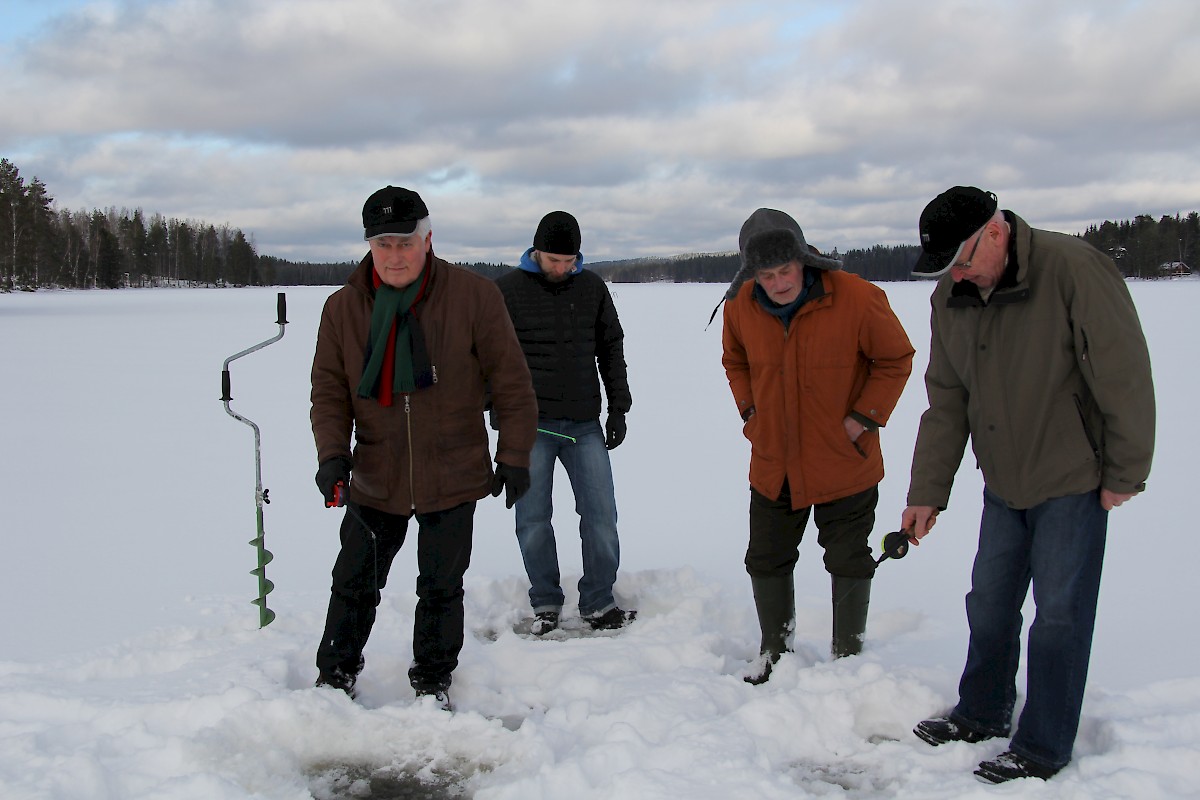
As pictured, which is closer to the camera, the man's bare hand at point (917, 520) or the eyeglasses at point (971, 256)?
the eyeglasses at point (971, 256)

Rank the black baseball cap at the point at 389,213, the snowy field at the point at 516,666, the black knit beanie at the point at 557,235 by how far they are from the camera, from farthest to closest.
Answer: the black knit beanie at the point at 557,235 < the black baseball cap at the point at 389,213 < the snowy field at the point at 516,666

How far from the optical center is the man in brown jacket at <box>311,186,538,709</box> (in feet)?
10.0

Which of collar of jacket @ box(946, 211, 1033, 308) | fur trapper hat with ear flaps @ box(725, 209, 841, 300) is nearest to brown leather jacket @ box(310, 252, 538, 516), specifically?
fur trapper hat with ear flaps @ box(725, 209, 841, 300)

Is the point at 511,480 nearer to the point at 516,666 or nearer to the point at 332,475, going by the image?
the point at 332,475

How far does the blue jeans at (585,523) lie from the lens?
414 cm

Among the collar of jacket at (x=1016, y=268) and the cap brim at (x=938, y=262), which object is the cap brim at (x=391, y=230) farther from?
the collar of jacket at (x=1016, y=268)

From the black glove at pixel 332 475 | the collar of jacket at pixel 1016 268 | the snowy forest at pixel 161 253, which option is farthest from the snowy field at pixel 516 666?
the snowy forest at pixel 161 253

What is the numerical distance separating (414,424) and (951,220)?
187cm

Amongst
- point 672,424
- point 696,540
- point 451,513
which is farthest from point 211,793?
point 672,424

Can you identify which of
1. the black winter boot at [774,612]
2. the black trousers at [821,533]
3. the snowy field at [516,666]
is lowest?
the snowy field at [516,666]

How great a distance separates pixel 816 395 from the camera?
3229 mm

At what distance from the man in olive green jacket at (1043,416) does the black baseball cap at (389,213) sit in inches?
65.6

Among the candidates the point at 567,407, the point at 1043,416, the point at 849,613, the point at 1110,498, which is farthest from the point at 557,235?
the point at 1110,498

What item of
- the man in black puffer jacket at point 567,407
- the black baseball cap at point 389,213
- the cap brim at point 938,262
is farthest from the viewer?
the man in black puffer jacket at point 567,407
